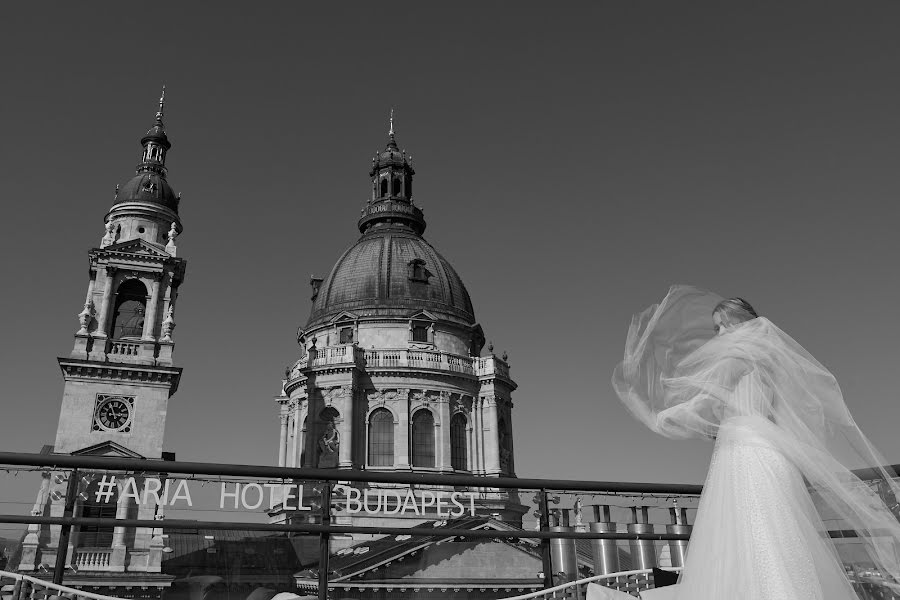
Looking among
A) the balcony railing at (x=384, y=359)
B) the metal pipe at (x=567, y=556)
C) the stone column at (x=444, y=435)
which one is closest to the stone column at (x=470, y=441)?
the stone column at (x=444, y=435)

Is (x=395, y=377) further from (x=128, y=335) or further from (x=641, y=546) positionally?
(x=641, y=546)

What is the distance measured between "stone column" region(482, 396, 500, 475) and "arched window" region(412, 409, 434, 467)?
4127 millimetres

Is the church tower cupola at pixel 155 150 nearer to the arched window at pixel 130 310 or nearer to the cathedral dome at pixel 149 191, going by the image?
the cathedral dome at pixel 149 191

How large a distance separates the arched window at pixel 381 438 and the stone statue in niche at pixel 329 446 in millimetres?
2341

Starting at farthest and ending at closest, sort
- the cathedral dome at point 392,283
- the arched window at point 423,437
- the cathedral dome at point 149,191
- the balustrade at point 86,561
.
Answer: the cathedral dome at point 392,283, the arched window at point 423,437, the cathedral dome at point 149,191, the balustrade at point 86,561

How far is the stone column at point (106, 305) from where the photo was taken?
35.2 metres

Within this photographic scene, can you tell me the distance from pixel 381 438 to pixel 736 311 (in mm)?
42787

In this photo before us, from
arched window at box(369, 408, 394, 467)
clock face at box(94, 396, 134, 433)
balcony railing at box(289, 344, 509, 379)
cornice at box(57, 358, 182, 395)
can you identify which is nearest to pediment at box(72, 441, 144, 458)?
clock face at box(94, 396, 134, 433)

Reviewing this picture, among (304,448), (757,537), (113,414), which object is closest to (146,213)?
(113,414)

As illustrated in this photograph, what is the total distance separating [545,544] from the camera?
552 centimetres

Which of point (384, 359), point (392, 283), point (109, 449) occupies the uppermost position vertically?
point (392, 283)

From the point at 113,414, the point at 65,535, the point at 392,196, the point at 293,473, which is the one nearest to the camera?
the point at 65,535

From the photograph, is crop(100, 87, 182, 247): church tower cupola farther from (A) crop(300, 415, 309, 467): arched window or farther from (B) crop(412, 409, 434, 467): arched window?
(B) crop(412, 409, 434, 467): arched window

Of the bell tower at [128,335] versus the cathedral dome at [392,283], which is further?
the cathedral dome at [392,283]
